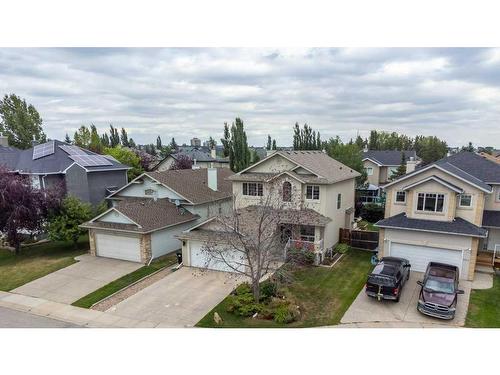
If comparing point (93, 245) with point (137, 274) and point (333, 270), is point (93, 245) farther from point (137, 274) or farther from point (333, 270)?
point (333, 270)

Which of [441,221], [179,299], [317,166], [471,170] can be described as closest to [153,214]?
[179,299]

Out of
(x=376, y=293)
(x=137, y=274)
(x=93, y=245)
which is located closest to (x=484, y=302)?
(x=376, y=293)

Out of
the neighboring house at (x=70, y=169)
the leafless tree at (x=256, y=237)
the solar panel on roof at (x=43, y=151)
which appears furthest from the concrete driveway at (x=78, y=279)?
the solar panel on roof at (x=43, y=151)

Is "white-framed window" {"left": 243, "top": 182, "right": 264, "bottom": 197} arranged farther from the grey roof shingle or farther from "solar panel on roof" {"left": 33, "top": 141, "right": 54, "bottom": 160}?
"solar panel on roof" {"left": 33, "top": 141, "right": 54, "bottom": 160}

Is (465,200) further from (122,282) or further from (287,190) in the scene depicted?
(122,282)

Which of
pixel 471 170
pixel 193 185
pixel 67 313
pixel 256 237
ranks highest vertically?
pixel 471 170

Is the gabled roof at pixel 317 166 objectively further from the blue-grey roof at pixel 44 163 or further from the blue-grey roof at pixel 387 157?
the blue-grey roof at pixel 387 157
